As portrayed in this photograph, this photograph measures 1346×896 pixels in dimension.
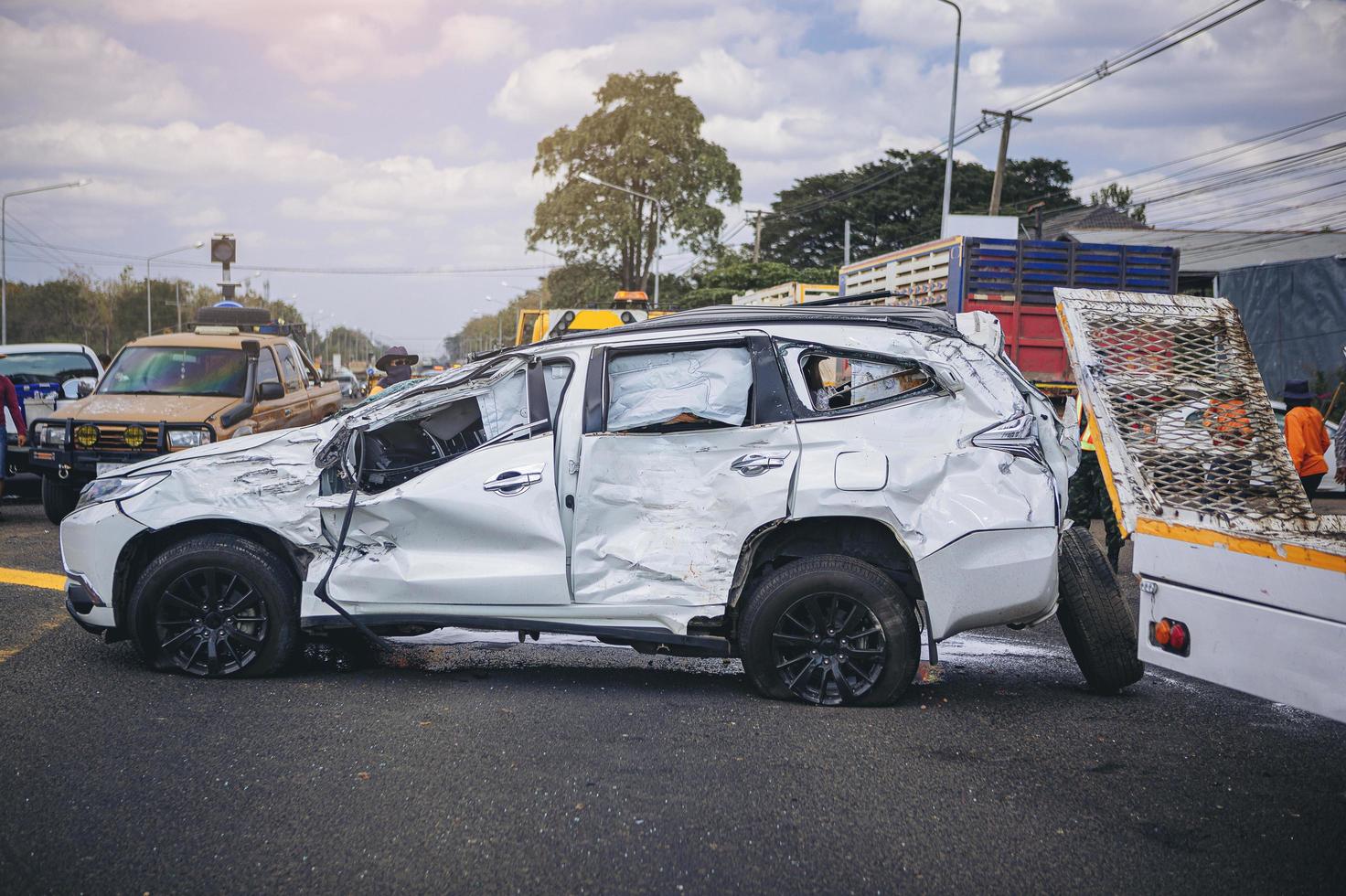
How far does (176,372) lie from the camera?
443 inches

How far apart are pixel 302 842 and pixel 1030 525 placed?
10.4 feet

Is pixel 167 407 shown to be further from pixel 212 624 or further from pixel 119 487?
pixel 212 624

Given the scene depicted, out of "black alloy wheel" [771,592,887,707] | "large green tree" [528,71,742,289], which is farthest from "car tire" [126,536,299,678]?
"large green tree" [528,71,742,289]

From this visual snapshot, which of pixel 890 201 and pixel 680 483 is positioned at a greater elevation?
pixel 890 201

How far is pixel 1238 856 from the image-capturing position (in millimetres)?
3436

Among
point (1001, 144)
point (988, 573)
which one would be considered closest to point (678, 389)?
point (988, 573)

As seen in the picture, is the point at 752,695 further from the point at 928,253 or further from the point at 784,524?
the point at 928,253

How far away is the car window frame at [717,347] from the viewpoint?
16.4ft

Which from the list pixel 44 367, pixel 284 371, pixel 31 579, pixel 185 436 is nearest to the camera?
pixel 31 579

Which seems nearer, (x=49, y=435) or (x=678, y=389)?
(x=678, y=389)

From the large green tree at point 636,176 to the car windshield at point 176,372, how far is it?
114 feet

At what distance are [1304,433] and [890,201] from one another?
43.5 m

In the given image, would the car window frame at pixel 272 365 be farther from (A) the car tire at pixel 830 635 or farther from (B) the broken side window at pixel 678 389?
(A) the car tire at pixel 830 635

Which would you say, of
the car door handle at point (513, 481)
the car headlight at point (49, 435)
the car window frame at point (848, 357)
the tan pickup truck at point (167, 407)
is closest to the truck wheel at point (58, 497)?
the tan pickup truck at point (167, 407)
